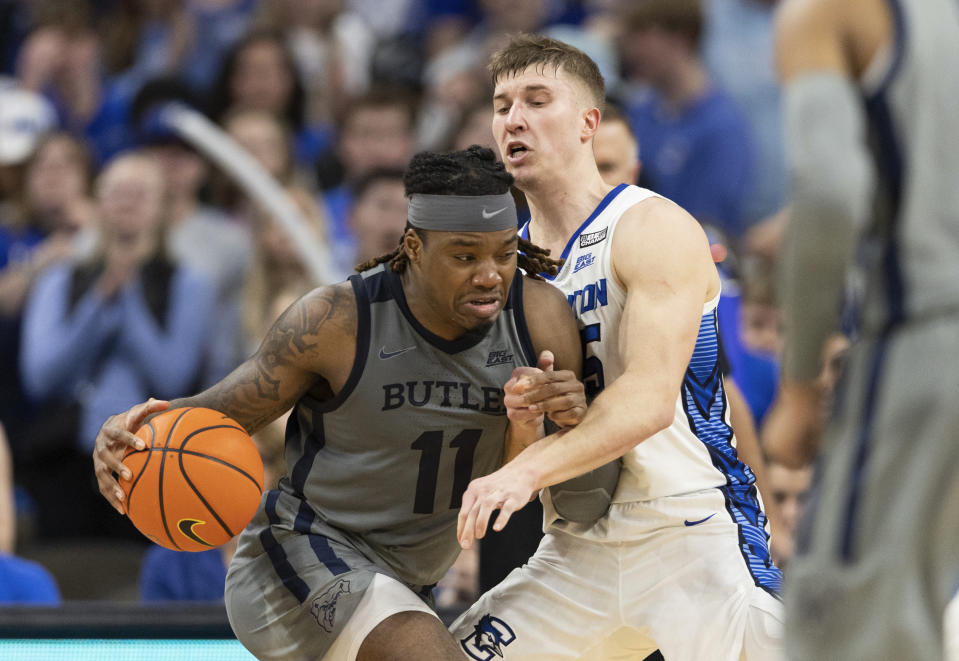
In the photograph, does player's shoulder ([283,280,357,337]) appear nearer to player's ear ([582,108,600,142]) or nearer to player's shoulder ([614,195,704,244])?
player's shoulder ([614,195,704,244])

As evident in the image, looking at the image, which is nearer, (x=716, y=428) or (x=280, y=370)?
(x=280, y=370)

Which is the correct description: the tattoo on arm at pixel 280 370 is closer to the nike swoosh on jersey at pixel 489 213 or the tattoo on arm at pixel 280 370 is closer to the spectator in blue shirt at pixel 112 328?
the nike swoosh on jersey at pixel 489 213

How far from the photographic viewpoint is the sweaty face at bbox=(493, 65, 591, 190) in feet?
14.5

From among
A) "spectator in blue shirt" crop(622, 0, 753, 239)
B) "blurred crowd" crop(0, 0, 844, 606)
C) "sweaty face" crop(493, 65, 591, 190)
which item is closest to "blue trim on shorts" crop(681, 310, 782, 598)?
"sweaty face" crop(493, 65, 591, 190)

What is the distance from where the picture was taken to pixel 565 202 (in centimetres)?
445

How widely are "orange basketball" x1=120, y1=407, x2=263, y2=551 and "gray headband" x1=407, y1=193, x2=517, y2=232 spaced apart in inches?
32.7

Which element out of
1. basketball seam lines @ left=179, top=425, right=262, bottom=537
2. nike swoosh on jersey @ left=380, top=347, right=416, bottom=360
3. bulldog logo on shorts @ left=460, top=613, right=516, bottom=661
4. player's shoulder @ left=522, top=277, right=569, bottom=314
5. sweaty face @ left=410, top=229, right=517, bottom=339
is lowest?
bulldog logo on shorts @ left=460, top=613, right=516, bottom=661

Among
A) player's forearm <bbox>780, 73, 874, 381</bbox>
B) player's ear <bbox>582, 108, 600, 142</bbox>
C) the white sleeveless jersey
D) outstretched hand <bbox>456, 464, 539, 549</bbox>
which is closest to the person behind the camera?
player's forearm <bbox>780, 73, 874, 381</bbox>

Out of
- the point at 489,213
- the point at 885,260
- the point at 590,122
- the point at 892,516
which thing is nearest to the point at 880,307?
the point at 885,260

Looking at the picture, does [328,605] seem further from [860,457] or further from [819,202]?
[819,202]

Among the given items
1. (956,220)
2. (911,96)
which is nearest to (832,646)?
(956,220)

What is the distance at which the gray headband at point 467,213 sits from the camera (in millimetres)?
3826

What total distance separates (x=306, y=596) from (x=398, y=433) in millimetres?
536

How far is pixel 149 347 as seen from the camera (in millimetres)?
8352
